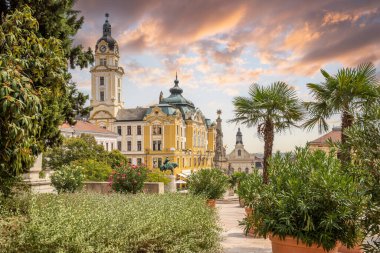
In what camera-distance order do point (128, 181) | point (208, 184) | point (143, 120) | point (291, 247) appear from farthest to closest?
point (143, 120)
point (128, 181)
point (208, 184)
point (291, 247)

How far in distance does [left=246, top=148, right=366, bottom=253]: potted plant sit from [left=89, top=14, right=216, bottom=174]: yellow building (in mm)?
59749

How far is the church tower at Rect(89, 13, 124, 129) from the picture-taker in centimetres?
7250

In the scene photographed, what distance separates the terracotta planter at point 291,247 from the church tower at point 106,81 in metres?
67.4

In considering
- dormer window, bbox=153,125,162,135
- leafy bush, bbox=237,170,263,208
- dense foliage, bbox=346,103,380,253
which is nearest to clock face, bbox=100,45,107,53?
dormer window, bbox=153,125,162,135

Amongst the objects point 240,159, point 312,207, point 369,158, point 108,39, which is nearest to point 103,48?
point 108,39

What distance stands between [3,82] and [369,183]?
5727mm

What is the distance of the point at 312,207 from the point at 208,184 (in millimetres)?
8628

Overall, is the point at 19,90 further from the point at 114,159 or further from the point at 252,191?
the point at 114,159

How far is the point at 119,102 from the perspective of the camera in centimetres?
7494

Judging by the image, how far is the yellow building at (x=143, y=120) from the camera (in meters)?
68.6

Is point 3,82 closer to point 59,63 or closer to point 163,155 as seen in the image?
point 59,63

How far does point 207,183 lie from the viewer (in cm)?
1447

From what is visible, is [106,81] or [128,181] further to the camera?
[106,81]

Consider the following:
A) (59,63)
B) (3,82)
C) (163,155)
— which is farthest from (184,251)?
(163,155)
